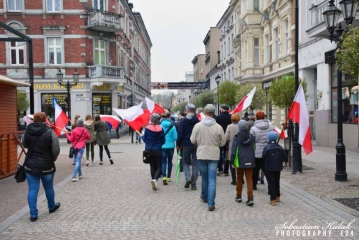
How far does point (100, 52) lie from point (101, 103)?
4.19 meters

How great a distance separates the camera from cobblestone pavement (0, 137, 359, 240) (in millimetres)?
5793

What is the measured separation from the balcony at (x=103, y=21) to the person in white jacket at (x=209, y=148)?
24.9 meters

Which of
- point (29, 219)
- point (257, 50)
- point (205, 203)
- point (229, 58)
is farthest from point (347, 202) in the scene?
point (229, 58)

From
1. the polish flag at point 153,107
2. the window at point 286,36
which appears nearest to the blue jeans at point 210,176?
the polish flag at point 153,107

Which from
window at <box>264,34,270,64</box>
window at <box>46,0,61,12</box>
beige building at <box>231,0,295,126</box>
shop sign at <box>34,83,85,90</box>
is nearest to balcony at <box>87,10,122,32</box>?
window at <box>46,0,61,12</box>

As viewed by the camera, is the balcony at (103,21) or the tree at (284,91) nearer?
the tree at (284,91)

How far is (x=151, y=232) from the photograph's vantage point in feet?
19.2

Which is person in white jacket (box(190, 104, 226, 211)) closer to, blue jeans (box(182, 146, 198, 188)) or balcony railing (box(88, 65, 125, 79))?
blue jeans (box(182, 146, 198, 188))

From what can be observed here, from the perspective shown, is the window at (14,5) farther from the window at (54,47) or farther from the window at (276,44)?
the window at (276,44)

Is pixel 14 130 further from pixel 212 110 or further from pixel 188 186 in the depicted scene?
pixel 212 110

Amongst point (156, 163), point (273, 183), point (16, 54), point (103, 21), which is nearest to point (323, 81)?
point (156, 163)

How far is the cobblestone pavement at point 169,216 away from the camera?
579 cm

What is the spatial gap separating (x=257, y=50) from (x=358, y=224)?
87.3ft

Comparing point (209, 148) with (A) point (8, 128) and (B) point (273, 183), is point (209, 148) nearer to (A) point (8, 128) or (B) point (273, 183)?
(B) point (273, 183)
